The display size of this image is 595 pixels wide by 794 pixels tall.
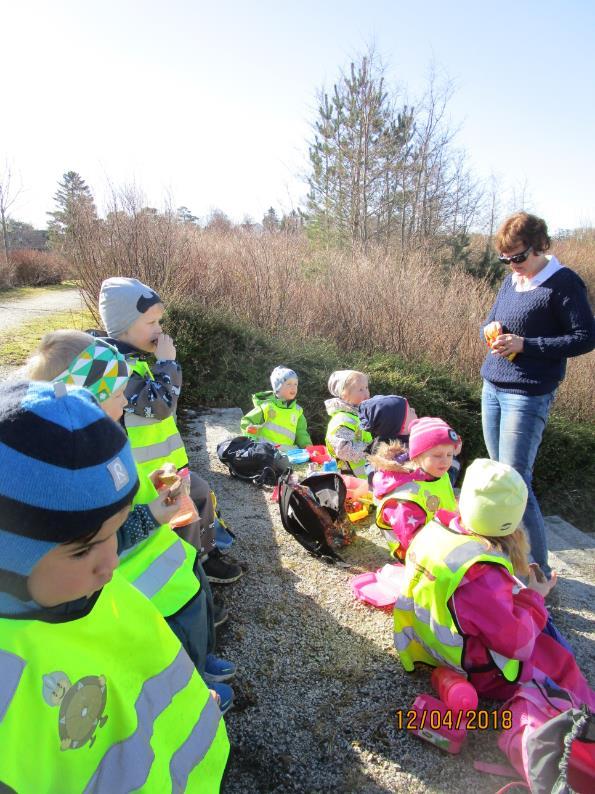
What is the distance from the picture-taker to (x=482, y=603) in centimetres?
210

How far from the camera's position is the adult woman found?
3002 mm

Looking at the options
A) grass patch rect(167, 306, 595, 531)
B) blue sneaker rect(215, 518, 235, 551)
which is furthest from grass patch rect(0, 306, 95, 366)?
blue sneaker rect(215, 518, 235, 551)

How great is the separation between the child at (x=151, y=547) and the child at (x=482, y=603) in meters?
0.89

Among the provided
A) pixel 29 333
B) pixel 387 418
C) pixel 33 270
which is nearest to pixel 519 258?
pixel 387 418

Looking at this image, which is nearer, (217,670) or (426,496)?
(217,670)

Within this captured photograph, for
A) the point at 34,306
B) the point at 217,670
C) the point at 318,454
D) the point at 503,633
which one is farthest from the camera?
the point at 34,306

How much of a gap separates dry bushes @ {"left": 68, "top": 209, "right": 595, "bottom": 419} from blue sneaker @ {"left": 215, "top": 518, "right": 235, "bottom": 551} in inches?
184

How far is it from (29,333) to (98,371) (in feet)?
31.3

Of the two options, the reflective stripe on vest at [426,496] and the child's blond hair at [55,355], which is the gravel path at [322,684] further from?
the child's blond hair at [55,355]

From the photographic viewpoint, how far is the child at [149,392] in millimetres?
2918

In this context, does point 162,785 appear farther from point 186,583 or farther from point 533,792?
point 533,792

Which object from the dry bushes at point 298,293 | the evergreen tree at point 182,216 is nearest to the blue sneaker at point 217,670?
the dry bushes at point 298,293

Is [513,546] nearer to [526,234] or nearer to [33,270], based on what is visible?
[526,234]
